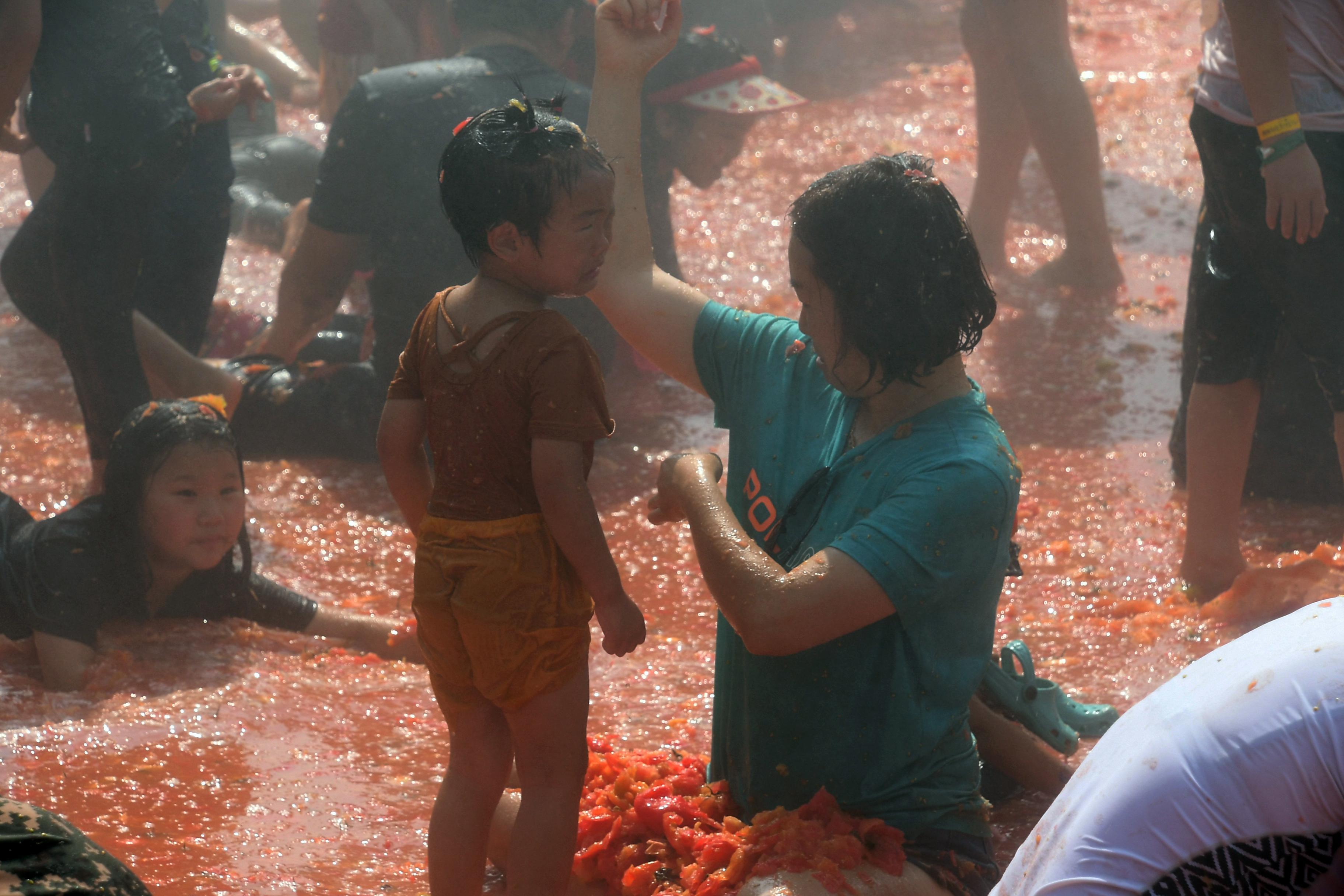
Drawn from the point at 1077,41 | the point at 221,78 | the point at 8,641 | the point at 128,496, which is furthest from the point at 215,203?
the point at 1077,41

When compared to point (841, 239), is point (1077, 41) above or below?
above

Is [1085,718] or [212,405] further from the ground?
[212,405]

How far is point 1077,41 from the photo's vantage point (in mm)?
8906

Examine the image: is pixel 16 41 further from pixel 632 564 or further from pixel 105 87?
pixel 632 564

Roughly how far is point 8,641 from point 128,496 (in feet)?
1.58

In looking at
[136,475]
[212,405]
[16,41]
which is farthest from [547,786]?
[16,41]

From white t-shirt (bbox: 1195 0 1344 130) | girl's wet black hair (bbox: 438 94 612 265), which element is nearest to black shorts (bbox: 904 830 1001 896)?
girl's wet black hair (bbox: 438 94 612 265)

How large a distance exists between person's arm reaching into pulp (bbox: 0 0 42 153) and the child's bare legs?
12.9 ft

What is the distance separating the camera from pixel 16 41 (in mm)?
3695

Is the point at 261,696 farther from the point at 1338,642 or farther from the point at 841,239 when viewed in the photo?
the point at 1338,642

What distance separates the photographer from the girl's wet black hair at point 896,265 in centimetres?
209

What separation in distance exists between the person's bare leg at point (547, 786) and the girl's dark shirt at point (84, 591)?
176 centimetres

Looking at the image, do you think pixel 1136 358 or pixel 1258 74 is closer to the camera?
pixel 1258 74

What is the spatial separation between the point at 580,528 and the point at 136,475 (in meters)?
1.96
